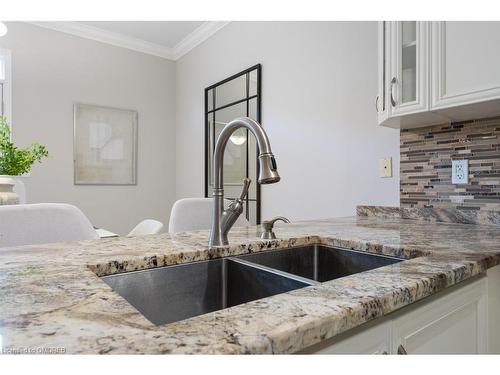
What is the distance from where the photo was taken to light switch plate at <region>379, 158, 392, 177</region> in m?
1.89

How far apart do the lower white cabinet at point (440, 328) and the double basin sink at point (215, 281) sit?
168mm

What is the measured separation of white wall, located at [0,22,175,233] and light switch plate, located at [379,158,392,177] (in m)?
2.77

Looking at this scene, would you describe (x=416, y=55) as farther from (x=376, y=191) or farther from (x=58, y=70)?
(x=58, y=70)

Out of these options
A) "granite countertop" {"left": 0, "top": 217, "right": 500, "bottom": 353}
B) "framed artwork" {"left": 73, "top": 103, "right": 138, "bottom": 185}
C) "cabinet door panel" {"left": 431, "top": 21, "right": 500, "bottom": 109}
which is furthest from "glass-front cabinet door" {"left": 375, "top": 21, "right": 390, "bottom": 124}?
"framed artwork" {"left": 73, "top": 103, "right": 138, "bottom": 185}

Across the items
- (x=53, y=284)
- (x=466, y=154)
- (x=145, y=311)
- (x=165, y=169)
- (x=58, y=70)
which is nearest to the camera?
(x=53, y=284)

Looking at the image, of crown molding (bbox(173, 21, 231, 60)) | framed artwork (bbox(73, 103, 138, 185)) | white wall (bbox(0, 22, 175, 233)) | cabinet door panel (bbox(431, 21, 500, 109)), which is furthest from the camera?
framed artwork (bbox(73, 103, 138, 185))

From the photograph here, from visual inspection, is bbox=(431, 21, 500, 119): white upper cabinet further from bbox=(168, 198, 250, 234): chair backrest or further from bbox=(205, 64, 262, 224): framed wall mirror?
bbox=(205, 64, 262, 224): framed wall mirror

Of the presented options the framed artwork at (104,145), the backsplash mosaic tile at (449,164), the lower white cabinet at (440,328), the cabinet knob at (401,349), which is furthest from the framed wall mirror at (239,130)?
the cabinet knob at (401,349)

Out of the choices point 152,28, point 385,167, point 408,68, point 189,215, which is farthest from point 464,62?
point 152,28

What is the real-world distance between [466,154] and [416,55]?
53cm

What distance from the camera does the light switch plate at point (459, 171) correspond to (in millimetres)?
1602

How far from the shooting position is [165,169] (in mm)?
4086

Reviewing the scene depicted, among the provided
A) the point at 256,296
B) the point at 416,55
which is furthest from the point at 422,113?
the point at 256,296

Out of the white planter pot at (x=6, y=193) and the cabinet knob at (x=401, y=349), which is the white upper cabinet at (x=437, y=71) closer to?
the cabinet knob at (x=401, y=349)
